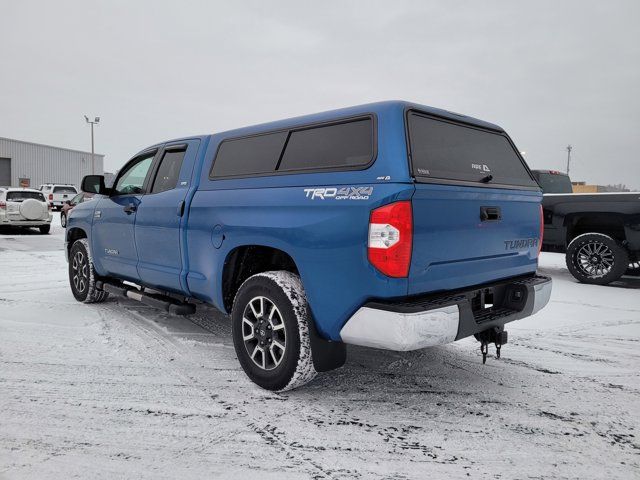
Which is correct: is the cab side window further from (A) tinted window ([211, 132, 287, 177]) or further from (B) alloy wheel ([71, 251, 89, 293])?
(A) tinted window ([211, 132, 287, 177])

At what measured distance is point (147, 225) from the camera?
4.73 meters

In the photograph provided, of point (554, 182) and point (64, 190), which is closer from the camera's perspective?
point (554, 182)

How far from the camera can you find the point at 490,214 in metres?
3.40

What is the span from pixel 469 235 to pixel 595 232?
610 cm

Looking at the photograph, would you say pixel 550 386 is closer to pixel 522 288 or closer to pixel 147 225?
pixel 522 288

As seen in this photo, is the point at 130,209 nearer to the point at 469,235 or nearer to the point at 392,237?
the point at 392,237

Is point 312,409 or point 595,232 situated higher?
point 595,232

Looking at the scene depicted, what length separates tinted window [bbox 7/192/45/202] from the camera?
16.8 m

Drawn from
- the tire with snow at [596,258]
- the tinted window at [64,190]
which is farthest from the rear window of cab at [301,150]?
the tinted window at [64,190]

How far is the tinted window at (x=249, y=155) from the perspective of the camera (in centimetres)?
377

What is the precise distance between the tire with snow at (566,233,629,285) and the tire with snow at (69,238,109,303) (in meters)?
7.11

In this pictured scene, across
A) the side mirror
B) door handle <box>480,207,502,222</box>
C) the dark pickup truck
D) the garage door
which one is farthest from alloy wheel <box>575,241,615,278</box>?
the garage door

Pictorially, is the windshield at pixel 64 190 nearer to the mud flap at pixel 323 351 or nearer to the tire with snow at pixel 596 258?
the tire with snow at pixel 596 258

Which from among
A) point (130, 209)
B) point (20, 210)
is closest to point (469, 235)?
point (130, 209)
